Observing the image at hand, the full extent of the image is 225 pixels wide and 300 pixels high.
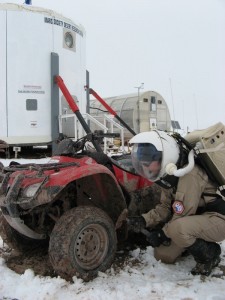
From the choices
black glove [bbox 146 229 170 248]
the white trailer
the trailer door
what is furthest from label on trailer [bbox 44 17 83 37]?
black glove [bbox 146 229 170 248]

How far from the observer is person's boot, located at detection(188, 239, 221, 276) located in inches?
137

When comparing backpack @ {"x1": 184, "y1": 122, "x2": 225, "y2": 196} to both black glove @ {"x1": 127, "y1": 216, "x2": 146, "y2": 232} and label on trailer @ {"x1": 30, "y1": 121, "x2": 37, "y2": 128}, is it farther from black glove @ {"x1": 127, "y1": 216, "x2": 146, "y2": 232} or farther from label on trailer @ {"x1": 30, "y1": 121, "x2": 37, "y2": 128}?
label on trailer @ {"x1": 30, "y1": 121, "x2": 37, "y2": 128}

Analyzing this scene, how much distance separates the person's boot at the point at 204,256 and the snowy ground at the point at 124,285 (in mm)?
73

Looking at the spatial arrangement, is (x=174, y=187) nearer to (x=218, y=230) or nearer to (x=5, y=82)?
(x=218, y=230)

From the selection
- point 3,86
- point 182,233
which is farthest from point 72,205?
point 3,86

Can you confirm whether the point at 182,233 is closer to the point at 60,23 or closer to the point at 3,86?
the point at 3,86

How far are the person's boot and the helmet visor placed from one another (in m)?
0.70

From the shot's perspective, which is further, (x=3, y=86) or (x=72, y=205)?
(x=3, y=86)

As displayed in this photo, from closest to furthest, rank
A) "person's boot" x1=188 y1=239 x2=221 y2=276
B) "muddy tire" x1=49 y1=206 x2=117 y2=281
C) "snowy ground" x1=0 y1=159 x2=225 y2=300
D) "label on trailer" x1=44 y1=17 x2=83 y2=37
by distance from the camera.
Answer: "snowy ground" x1=0 y1=159 x2=225 y2=300, "muddy tire" x1=49 y1=206 x2=117 y2=281, "person's boot" x1=188 y1=239 x2=221 y2=276, "label on trailer" x1=44 y1=17 x2=83 y2=37

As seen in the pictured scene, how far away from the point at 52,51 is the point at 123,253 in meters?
10.2

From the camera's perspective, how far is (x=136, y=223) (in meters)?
3.88

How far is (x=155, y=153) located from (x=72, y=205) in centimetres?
99

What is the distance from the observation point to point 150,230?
4078mm

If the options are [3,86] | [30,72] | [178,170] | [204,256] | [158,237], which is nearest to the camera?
[178,170]
